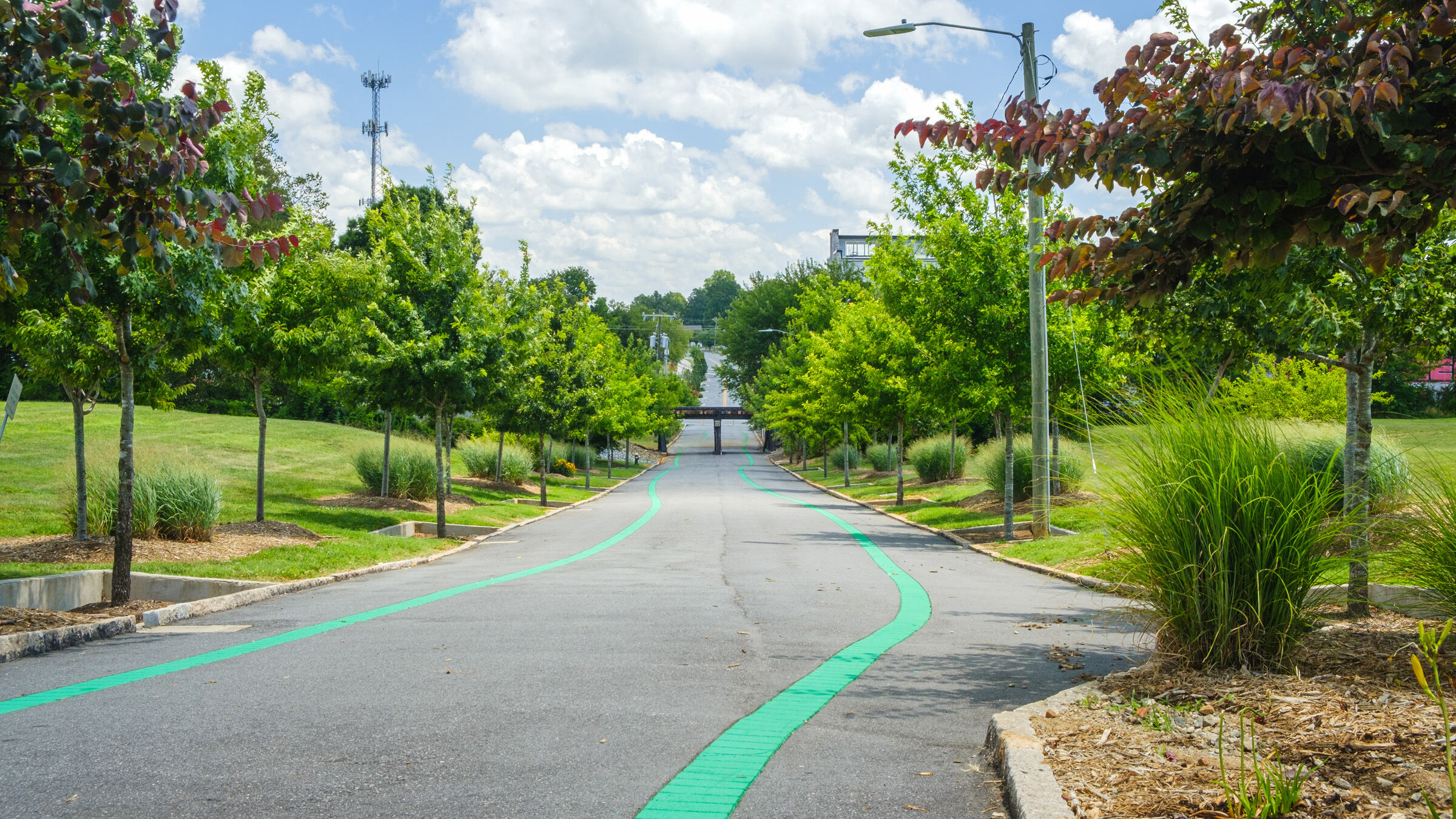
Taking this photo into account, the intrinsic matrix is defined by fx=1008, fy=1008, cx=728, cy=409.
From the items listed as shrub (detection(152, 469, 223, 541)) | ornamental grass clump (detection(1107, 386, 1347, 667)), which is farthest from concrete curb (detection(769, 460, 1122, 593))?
shrub (detection(152, 469, 223, 541))

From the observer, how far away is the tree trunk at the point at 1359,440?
705 centimetres

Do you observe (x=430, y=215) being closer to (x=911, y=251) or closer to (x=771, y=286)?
(x=911, y=251)

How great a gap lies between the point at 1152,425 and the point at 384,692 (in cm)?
466

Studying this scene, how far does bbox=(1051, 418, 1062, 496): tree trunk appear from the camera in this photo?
2021 centimetres

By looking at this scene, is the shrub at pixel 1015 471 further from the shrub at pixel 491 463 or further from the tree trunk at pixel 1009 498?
the shrub at pixel 491 463

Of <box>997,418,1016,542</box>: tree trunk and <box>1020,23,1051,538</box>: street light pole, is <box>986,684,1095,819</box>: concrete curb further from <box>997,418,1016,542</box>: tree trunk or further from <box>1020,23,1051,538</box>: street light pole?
<box>997,418,1016,542</box>: tree trunk

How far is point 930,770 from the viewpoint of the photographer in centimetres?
451

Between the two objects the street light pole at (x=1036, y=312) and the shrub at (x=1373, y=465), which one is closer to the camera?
the shrub at (x=1373, y=465)

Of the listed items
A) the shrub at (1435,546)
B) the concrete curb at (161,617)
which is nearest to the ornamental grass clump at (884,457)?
the concrete curb at (161,617)

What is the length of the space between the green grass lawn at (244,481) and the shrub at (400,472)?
728 mm

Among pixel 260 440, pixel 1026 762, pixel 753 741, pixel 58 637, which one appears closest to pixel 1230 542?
pixel 1026 762

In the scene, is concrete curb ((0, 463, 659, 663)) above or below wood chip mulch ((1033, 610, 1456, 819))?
below

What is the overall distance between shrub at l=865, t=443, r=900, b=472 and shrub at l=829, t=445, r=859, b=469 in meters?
1.85

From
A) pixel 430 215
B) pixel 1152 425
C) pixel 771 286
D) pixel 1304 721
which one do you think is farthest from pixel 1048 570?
pixel 771 286
